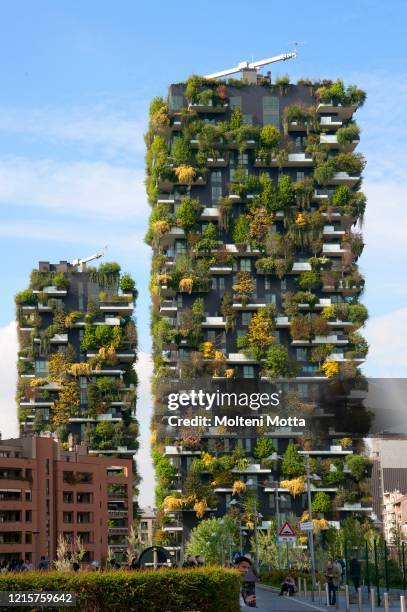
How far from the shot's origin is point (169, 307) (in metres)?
137

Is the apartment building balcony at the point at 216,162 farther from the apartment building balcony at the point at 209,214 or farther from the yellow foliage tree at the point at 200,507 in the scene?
the yellow foliage tree at the point at 200,507

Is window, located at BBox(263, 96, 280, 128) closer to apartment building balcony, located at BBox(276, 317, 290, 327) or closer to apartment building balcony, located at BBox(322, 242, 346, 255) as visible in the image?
apartment building balcony, located at BBox(322, 242, 346, 255)

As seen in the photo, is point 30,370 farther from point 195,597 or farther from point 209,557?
point 195,597

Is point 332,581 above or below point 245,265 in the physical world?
below

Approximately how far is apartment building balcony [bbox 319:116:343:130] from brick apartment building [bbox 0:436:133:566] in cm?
4792

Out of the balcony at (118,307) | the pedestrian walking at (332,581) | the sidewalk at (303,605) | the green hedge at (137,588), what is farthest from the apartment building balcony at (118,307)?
the green hedge at (137,588)

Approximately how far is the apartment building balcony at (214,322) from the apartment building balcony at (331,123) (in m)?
24.8

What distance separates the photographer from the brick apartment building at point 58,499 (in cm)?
14588

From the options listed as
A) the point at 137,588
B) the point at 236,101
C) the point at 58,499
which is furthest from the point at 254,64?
the point at 137,588

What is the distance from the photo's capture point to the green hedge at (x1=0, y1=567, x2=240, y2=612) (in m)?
31.5

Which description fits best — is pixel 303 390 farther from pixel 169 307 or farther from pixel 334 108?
pixel 334 108

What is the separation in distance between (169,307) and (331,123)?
27.4 m

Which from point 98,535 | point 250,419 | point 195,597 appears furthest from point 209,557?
point 195,597

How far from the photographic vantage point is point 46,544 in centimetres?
15038
